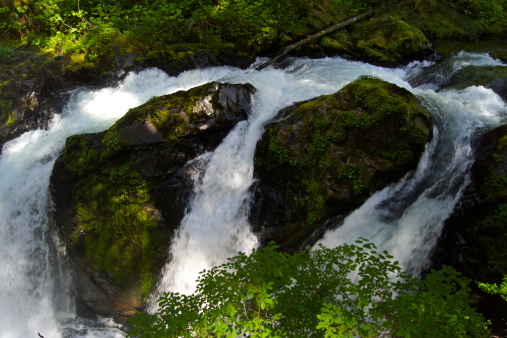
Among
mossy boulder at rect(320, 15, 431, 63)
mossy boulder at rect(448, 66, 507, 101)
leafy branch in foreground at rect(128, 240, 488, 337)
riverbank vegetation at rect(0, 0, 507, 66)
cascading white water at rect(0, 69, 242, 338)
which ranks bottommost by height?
Result: cascading white water at rect(0, 69, 242, 338)

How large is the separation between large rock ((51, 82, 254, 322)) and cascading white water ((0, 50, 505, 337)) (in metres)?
0.35

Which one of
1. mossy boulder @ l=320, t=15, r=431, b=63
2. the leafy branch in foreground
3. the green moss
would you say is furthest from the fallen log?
the leafy branch in foreground

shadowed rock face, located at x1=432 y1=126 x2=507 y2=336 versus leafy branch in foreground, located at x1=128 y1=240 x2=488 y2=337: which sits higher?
leafy branch in foreground, located at x1=128 y1=240 x2=488 y2=337

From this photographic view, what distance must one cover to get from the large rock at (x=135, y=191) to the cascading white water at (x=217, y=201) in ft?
1.13

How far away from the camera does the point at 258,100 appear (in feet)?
25.2

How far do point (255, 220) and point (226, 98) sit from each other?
8.69 feet

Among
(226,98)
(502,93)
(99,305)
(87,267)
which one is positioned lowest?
(99,305)

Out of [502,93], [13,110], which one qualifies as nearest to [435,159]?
[502,93]

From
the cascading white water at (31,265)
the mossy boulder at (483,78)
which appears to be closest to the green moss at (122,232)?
the cascading white water at (31,265)

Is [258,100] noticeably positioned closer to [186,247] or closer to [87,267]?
[186,247]

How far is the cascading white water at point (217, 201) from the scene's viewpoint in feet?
18.5

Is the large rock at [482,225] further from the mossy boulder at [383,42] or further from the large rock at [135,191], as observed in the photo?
the mossy boulder at [383,42]

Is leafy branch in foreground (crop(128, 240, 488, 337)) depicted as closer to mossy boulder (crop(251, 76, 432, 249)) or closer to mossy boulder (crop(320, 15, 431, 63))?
mossy boulder (crop(251, 76, 432, 249))

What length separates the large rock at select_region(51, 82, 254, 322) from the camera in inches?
267
